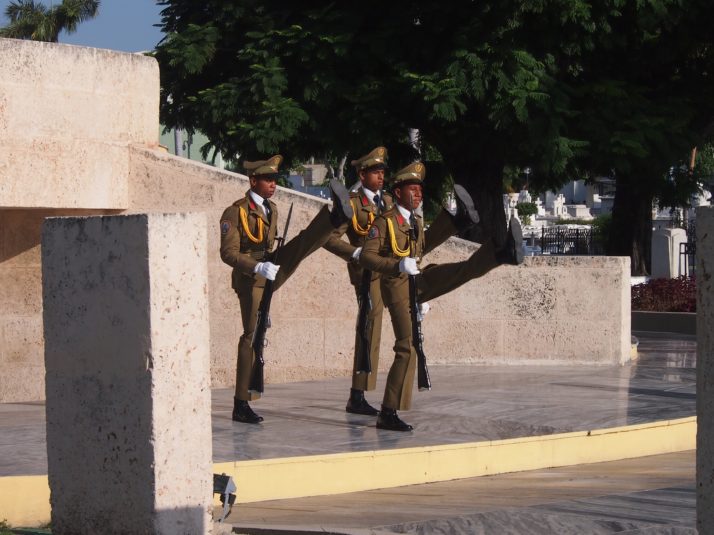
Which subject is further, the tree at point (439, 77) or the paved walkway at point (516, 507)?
the tree at point (439, 77)

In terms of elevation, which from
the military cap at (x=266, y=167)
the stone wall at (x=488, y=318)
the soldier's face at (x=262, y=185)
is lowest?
the stone wall at (x=488, y=318)

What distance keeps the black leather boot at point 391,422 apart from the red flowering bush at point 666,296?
13047 millimetres

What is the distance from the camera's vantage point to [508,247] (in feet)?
32.1

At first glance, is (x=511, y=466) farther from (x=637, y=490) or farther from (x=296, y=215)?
(x=296, y=215)

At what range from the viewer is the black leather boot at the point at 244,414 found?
10.9m

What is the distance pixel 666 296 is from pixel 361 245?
43.0 ft

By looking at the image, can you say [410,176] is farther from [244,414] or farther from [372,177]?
[244,414]

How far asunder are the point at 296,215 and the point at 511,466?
4999mm

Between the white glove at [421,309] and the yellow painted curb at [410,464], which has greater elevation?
the white glove at [421,309]

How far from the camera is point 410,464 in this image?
927cm

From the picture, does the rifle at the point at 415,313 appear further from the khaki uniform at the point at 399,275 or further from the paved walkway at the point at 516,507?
the paved walkway at the point at 516,507

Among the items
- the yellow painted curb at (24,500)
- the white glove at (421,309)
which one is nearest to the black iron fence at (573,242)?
the white glove at (421,309)

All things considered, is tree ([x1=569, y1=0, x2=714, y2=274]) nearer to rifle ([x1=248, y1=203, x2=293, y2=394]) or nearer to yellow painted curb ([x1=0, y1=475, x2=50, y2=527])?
rifle ([x1=248, y1=203, x2=293, y2=394])

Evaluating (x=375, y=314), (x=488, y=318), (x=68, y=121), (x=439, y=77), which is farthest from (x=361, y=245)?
(x=439, y=77)
